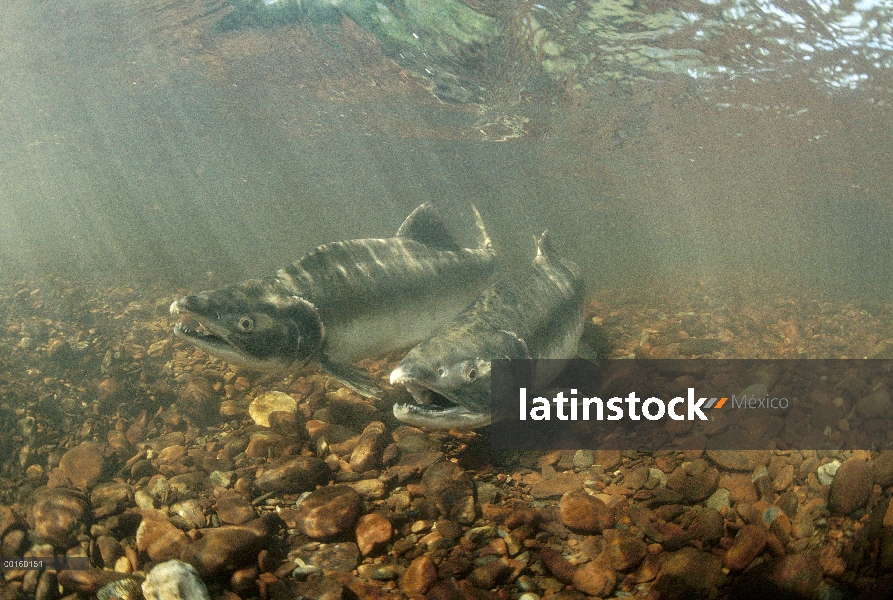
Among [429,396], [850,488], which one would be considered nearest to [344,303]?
[429,396]

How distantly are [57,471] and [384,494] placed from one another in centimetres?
284

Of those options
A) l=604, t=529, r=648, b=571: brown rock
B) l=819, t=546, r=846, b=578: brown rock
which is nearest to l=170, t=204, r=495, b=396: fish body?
l=604, t=529, r=648, b=571: brown rock

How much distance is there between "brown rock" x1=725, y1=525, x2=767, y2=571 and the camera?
240cm

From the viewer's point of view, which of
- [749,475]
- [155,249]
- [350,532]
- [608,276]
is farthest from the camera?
[155,249]

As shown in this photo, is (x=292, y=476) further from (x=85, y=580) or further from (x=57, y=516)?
(x=57, y=516)

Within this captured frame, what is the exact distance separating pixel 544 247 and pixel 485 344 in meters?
3.46

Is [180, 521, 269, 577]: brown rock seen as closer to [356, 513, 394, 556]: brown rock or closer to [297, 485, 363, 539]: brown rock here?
[297, 485, 363, 539]: brown rock

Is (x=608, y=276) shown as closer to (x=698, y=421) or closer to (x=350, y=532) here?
(x=698, y=421)

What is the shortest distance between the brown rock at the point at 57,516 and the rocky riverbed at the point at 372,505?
0.01 m

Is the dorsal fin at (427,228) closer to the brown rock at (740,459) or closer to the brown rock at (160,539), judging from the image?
the brown rock at (740,459)

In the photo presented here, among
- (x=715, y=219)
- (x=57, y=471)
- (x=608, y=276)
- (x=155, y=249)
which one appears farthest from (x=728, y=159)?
(x=715, y=219)

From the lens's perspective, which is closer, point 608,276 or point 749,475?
point 749,475

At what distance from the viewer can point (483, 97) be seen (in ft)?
61.8

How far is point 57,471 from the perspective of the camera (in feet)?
12.6
